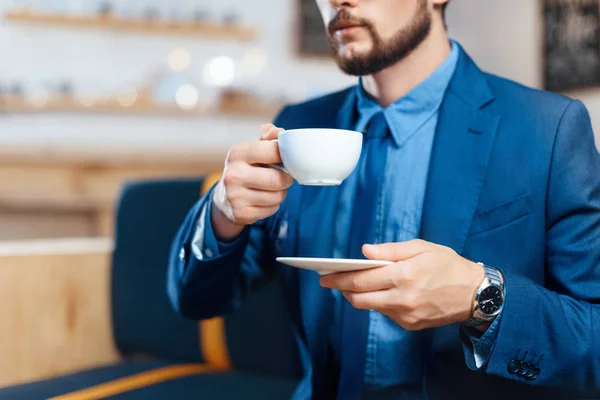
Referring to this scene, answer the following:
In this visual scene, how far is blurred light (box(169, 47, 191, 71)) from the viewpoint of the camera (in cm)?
400

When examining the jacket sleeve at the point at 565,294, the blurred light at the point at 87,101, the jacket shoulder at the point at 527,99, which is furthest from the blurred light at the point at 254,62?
the jacket sleeve at the point at 565,294

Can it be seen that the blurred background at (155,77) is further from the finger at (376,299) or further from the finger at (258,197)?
the finger at (376,299)

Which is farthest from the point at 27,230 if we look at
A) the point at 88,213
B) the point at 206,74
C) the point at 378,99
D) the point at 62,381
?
the point at 378,99

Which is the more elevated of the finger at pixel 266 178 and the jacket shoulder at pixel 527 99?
the jacket shoulder at pixel 527 99

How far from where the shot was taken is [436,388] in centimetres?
99

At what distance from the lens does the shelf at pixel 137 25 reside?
3.70 metres

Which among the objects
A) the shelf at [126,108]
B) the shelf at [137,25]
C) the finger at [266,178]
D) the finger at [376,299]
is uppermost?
the shelf at [137,25]

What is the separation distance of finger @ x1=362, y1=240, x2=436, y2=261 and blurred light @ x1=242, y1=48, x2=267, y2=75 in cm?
349

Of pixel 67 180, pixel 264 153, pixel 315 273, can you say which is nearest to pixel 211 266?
pixel 315 273

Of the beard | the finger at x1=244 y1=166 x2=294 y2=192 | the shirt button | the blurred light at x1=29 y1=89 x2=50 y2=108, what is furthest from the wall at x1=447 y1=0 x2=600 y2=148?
the finger at x1=244 y1=166 x2=294 y2=192

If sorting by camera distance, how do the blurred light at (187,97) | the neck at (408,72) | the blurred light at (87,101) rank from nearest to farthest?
the neck at (408,72)
the blurred light at (87,101)
the blurred light at (187,97)

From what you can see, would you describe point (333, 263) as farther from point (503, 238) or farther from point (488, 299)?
point (503, 238)

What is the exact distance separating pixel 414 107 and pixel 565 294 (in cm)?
37

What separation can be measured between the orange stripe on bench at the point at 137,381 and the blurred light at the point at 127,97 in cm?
259
